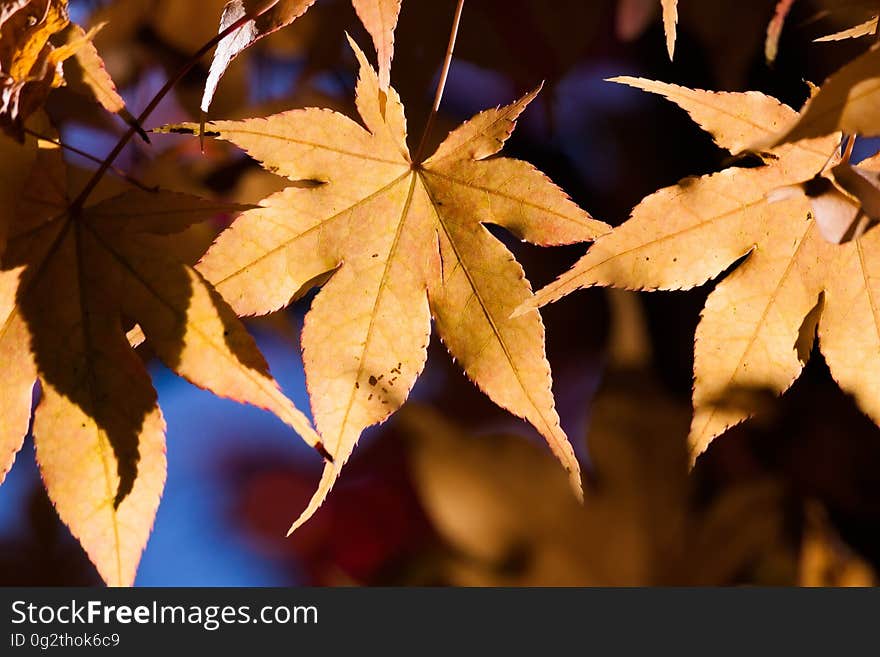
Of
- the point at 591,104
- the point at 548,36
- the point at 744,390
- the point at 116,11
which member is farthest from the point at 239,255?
the point at 591,104

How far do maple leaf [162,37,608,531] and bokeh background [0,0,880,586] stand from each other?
175 millimetres

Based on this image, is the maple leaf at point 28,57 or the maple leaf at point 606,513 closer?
the maple leaf at point 28,57

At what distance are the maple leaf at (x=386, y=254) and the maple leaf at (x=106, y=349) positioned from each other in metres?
0.04

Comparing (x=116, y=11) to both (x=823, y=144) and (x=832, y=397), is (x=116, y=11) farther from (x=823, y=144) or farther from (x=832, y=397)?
(x=832, y=397)

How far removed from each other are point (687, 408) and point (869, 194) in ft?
3.90

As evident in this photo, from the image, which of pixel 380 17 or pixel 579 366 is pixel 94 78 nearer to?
pixel 380 17

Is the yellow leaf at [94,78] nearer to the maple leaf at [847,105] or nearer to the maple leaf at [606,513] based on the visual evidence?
the maple leaf at [847,105]

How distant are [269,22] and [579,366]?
1.88 meters

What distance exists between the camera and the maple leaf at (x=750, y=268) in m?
0.50

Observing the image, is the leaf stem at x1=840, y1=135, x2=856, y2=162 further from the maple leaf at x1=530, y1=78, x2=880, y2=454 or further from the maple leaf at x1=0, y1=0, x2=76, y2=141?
the maple leaf at x1=0, y1=0, x2=76, y2=141

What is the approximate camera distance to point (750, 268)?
0.54 m

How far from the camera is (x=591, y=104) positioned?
2262 millimetres

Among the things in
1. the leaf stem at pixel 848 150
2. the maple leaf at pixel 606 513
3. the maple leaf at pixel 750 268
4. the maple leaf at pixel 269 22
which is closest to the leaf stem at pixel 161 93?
the maple leaf at pixel 269 22

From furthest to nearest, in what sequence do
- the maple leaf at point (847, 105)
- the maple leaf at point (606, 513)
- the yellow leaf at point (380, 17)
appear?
the maple leaf at point (606, 513)
the yellow leaf at point (380, 17)
the maple leaf at point (847, 105)
